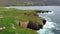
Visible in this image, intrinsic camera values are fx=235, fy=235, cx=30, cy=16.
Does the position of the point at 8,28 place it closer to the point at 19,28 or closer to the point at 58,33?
the point at 19,28

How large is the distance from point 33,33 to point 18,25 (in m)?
5.87

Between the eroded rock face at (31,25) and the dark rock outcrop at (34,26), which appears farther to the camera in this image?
the dark rock outcrop at (34,26)

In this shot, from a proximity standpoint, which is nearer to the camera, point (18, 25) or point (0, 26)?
point (0, 26)

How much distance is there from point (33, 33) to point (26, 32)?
4.56 feet

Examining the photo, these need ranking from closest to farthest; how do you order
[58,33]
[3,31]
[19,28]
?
Result: 1. [3,31]
2. [19,28]
3. [58,33]

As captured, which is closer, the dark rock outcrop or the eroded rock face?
the eroded rock face

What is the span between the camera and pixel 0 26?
1864 inches

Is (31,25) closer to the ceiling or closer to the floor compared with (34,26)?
closer to the ceiling

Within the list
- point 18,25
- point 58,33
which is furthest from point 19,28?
point 58,33

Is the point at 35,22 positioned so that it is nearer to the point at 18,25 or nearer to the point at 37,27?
the point at 37,27

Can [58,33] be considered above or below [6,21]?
below

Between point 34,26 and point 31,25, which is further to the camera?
point 34,26

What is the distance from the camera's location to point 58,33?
5734 centimetres

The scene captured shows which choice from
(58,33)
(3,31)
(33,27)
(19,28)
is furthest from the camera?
(58,33)
